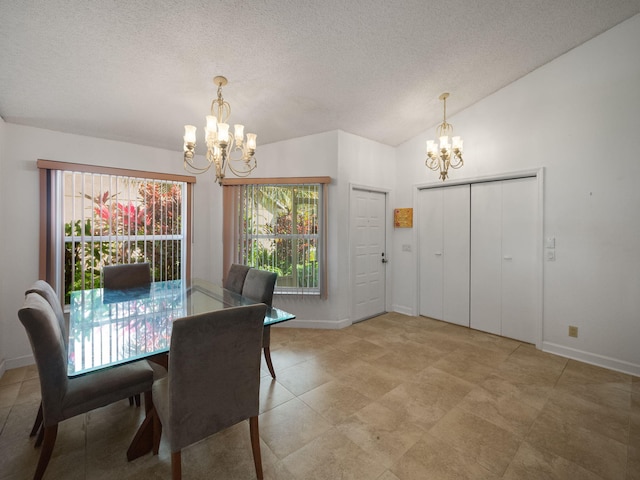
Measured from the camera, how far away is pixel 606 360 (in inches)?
105

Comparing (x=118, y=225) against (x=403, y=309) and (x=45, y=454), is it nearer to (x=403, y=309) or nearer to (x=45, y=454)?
(x=45, y=454)

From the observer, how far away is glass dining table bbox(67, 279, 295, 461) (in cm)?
144

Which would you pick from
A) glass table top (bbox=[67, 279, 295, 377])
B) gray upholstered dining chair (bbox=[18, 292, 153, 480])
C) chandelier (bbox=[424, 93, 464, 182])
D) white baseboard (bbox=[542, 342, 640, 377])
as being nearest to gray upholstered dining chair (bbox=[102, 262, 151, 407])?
glass table top (bbox=[67, 279, 295, 377])

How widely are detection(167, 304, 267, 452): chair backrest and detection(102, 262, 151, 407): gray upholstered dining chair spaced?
2.02 m

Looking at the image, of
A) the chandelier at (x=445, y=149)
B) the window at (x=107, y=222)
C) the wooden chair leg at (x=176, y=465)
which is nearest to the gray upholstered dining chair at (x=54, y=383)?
the wooden chair leg at (x=176, y=465)

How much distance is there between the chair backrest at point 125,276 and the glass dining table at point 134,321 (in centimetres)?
14

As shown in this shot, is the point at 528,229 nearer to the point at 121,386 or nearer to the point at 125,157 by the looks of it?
the point at 121,386

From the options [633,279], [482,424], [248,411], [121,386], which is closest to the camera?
[248,411]

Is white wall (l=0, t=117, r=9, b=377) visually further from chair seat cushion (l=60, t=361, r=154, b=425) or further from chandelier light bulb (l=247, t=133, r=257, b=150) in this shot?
chandelier light bulb (l=247, t=133, r=257, b=150)

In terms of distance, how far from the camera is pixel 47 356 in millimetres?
1341

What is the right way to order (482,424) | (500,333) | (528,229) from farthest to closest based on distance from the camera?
(500,333), (528,229), (482,424)

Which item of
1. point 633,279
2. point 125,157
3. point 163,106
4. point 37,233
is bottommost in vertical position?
point 633,279

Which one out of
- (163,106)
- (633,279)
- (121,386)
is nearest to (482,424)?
(633,279)

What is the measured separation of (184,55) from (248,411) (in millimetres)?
2446
